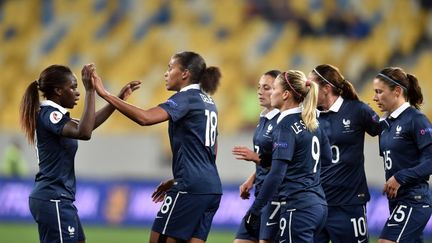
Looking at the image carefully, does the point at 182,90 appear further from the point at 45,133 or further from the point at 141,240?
the point at 141,240

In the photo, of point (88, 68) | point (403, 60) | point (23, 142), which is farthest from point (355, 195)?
point (23, 142)

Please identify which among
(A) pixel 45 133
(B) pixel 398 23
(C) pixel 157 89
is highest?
(B) pixel 398 23

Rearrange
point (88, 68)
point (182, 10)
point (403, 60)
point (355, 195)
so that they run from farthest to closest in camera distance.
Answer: point (182, 10)
point (403, 60)
point (355, 195)
point (88, 68)

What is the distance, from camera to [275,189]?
6684 mm

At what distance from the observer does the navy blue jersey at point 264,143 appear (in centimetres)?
779

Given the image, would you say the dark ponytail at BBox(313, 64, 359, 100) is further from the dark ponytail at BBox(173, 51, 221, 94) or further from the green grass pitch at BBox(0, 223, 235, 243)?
the green grass pitch at BBox(0, 223, 235, 243)

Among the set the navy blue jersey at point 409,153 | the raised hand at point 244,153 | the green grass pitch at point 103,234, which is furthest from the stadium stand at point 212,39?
the raised hand at point 244,153

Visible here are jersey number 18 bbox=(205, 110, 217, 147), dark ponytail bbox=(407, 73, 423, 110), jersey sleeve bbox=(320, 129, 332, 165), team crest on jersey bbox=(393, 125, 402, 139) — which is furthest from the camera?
dark ponytail bbox=(407, 73, 423, 110)

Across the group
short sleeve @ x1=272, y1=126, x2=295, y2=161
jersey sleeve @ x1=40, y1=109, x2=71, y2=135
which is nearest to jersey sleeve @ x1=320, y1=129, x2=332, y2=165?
short sleeve @ x1=272, y1=126, x2=295, y2=161

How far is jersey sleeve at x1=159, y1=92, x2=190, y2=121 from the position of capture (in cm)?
705

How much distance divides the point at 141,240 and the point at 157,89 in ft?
22.0

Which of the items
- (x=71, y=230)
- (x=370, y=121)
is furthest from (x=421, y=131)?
(x=71, y=230)

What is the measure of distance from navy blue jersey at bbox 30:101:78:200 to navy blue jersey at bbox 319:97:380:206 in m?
2.39

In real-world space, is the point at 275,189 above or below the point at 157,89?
below
